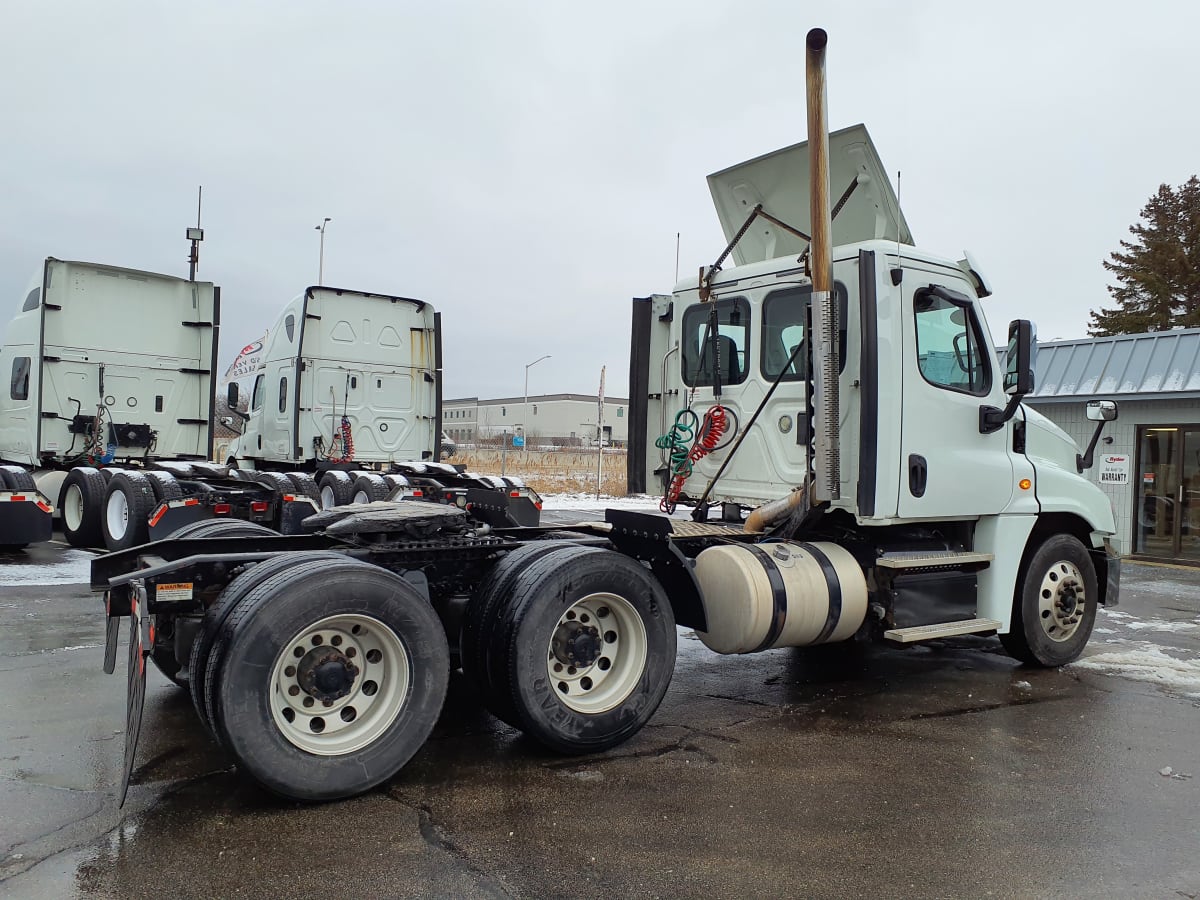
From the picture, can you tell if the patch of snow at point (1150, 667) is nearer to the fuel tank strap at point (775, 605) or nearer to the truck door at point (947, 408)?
the truck door at point (947, 408)

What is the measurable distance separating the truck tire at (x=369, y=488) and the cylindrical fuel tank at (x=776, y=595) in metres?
7.38

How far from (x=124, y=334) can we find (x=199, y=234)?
382 centimetres

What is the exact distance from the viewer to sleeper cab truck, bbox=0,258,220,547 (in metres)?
12.6

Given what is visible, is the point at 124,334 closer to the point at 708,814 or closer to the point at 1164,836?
the point at 708,814

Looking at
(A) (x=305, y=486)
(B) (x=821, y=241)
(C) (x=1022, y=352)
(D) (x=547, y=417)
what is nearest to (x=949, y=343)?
(C) (x=1022, y=352)

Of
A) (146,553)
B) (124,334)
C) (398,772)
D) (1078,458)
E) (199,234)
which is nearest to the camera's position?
(398,772)

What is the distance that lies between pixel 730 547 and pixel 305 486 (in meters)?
7.66

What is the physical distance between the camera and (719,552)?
17.7 ft

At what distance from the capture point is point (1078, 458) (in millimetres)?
7207

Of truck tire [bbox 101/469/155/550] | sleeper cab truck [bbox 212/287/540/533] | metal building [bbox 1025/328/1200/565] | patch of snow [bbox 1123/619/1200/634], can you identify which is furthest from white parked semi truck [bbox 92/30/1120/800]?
metal building [bbox 1025/328/1200/565]

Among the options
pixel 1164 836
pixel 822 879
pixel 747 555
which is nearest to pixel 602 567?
pixel 747 555

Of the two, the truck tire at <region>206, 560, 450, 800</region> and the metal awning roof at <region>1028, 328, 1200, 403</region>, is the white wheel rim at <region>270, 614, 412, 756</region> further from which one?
the metal awning roof at <region>1028, 328, 1200, 403</region>

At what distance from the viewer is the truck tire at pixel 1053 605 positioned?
6.51m

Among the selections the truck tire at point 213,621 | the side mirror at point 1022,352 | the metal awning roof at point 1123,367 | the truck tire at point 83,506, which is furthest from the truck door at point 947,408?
the truck tire at point 83,506
